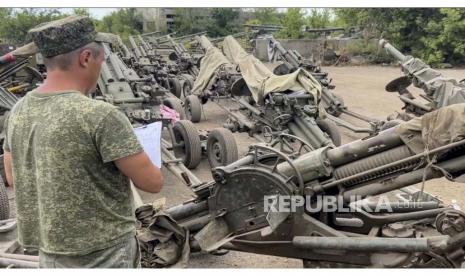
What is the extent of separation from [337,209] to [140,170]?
2.14m

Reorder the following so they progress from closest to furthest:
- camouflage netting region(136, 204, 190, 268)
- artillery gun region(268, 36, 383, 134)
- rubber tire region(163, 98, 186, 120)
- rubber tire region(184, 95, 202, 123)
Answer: camouflage netting region(136, 204, 190, 268) → rubber tire region(163, 98, 186, 120) → artillery gun region(268, 36, 383, 134) → rubber tire region(184, 95, 202, 123)

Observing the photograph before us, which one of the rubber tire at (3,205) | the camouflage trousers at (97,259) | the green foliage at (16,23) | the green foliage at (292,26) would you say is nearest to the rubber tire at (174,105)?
the rubber tire at (3,205)

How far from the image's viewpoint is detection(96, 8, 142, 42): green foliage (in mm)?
22473

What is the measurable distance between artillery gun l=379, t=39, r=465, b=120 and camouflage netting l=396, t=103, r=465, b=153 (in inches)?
170

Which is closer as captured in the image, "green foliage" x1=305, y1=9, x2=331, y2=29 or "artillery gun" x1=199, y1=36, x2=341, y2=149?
"artillery gun" x1=199, y1=36, x2=341, y2=149

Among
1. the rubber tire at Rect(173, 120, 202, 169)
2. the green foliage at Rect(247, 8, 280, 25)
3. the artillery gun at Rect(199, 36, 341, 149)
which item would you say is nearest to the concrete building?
the green foliage at Rect(247, 8, 280, 25)

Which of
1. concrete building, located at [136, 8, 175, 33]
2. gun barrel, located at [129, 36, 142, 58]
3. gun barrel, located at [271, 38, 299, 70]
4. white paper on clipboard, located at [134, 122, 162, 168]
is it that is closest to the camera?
white paper on clipboard, located at [134, 122, 162, 168]

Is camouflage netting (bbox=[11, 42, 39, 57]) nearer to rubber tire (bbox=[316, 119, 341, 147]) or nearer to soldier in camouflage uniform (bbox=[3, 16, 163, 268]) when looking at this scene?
soldier in camouflage uniform (bbox=[3, 16, 163, 268])

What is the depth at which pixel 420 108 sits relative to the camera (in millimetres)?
8852

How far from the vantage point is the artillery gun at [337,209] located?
3.36 m

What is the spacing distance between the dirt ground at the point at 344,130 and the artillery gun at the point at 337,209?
0.47 m

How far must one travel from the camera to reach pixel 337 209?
378 centimetres

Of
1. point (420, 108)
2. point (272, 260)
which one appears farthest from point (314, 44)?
point (272, 260)

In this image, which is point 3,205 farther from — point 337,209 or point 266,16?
point 266,16
